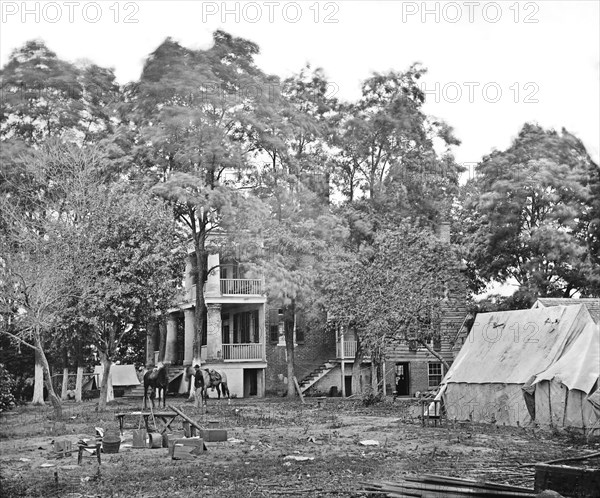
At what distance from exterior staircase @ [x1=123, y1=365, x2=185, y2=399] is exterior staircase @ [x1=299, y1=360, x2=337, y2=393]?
6.40 meters

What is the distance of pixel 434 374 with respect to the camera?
48656 millimetres

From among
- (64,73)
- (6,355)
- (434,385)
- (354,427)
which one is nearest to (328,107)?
(64,73)

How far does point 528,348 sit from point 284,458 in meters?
10.8

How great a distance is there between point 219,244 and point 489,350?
53.5 feet

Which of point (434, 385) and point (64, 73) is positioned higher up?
point (64, 73)

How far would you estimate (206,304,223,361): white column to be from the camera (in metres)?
44.1

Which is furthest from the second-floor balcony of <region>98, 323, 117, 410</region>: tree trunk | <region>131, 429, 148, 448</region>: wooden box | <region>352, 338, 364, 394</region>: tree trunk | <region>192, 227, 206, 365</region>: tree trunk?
<region>131, 429, 148, 448</region>: wooden box

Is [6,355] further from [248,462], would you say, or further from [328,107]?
[248,462]

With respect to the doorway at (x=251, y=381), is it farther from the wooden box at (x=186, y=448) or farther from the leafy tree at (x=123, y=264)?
the wooden box at (x=186, y=448)

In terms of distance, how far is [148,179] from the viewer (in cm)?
3809

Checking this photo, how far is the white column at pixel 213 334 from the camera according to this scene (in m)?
44.1

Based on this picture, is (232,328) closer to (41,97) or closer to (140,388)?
(140,388)

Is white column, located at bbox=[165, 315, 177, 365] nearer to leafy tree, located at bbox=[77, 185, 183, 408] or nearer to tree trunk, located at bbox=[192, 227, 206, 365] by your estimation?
tree trunk, located at bbox=[192, 227, 206, 365]

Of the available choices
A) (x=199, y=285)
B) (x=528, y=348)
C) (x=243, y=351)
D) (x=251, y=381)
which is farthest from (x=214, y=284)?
(x=528, y=348)
